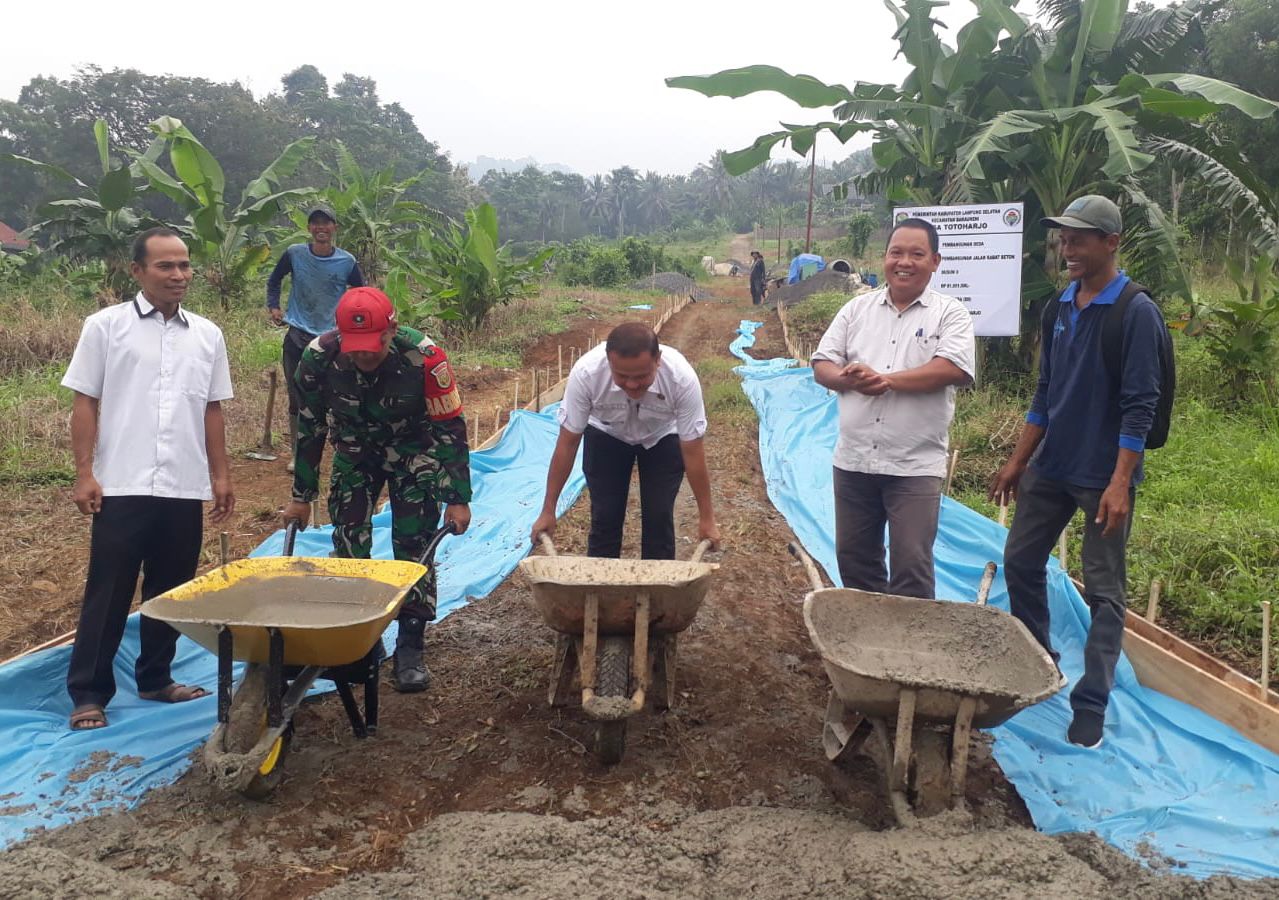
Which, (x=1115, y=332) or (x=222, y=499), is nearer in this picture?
(x=1115, y=332)

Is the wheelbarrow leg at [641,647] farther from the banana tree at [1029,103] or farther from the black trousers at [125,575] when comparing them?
the banana tree at [1029,103]

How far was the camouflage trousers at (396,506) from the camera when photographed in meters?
3.23

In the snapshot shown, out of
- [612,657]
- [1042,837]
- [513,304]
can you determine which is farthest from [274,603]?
[513,304]

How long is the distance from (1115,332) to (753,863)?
2.04m

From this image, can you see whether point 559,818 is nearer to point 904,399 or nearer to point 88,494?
point 904,399

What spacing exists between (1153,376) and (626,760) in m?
2.13

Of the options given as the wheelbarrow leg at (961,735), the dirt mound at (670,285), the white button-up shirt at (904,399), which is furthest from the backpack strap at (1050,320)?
the dirt mound at (670,285)

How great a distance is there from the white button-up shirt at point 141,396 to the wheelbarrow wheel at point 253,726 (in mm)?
818

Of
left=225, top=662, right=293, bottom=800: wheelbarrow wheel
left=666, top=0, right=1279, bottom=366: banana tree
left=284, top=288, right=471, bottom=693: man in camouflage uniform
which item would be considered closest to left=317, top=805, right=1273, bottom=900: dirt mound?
left=225, top=662, right=293, bottom=800: wheelbarrow wheel

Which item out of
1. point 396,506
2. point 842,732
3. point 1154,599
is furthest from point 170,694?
point 1154,599

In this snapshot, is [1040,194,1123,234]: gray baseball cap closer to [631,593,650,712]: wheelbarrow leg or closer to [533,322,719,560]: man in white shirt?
[533,322,719,560]: man in white shirt

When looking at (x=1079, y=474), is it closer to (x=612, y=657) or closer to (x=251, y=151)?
(x=612, y=657)

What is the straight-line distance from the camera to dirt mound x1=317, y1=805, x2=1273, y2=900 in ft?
6.52

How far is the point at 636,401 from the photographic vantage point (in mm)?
3119
